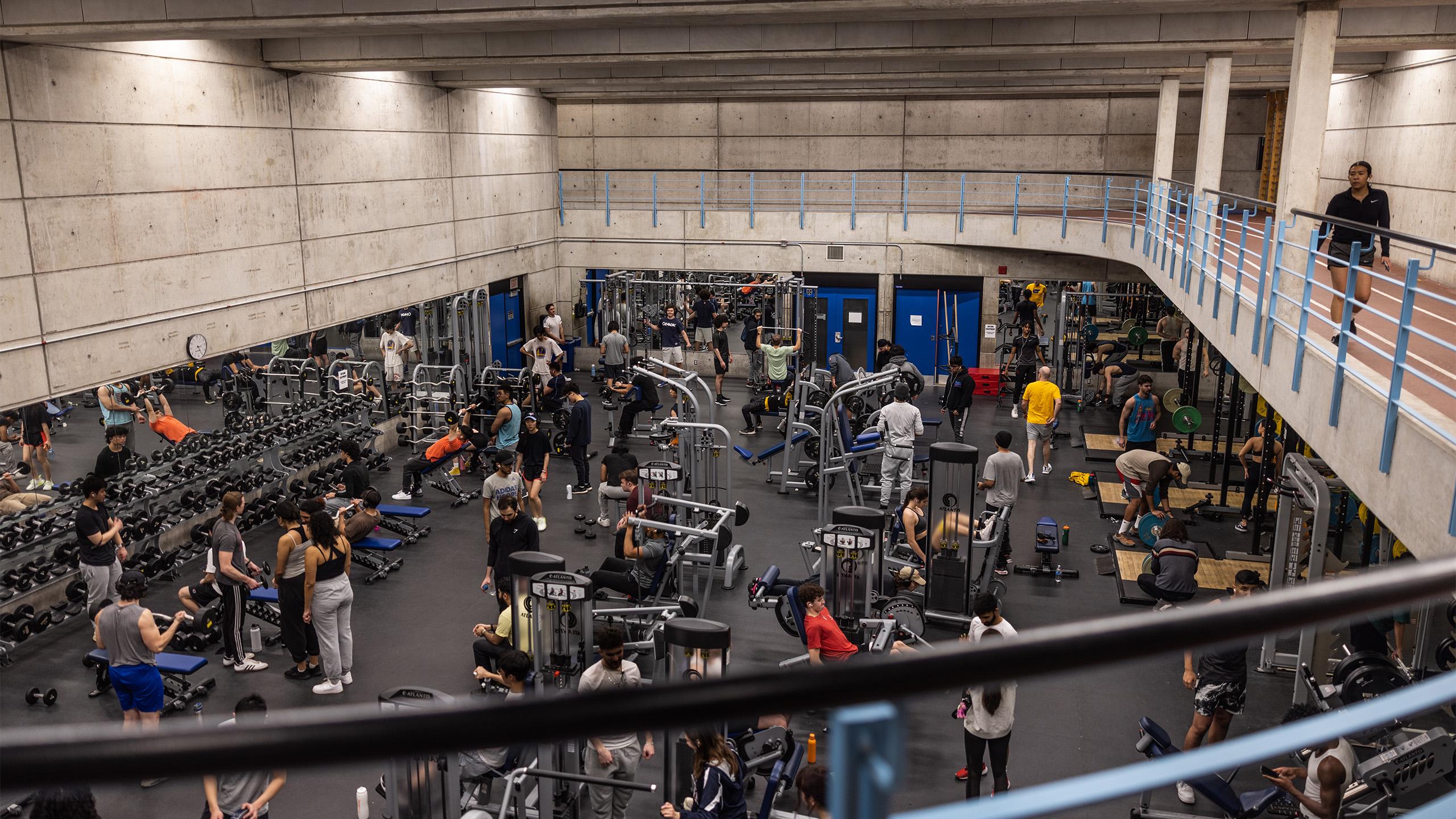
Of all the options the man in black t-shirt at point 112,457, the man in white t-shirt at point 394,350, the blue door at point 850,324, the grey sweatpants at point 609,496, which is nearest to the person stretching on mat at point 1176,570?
the grey sweatpants at point 609,496

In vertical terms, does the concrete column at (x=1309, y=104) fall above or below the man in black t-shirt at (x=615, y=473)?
above

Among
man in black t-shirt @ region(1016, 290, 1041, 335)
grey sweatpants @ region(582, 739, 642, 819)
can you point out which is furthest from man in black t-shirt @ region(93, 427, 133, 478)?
man in black t-shirt @ region(1016, 290, 1041, 335)

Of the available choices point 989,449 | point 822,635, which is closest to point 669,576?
point 822,635

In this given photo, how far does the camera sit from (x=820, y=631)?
281 inches

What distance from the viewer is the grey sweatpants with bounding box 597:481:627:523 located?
10562 mm

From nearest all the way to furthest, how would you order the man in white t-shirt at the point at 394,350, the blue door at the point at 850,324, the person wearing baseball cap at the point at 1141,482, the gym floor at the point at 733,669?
the gym floor at the point at 733,669 → the person wearing baseball cap at the point at 1141,482 → the man in white t-shirt at the point at 394,350 → the blue door at the point at 850,324

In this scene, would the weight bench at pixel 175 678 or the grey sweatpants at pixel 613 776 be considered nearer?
the grey sweatpants at pixel 613 776

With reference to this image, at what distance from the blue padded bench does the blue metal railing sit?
7.98m

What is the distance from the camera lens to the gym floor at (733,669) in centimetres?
683

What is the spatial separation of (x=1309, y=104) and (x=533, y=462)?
323 inches

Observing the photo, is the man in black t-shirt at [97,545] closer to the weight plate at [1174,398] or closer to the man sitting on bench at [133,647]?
the man sitting on bench at [133,647]

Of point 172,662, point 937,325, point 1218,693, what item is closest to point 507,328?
point 937,325

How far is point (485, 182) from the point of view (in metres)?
18.4

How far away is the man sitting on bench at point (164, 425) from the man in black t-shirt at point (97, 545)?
2.65 meters
